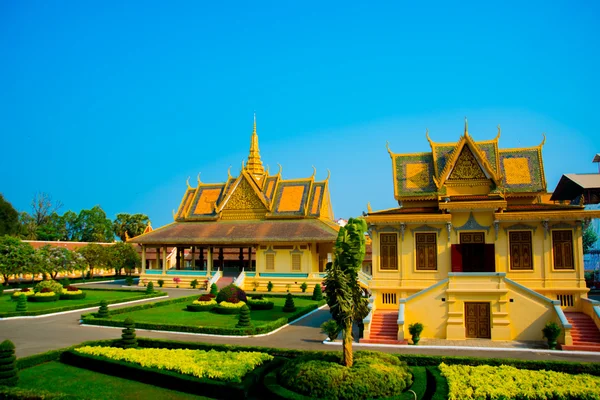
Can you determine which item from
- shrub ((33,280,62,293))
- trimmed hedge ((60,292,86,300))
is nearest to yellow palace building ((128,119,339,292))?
trimmed hedge ((60,292,86,300))

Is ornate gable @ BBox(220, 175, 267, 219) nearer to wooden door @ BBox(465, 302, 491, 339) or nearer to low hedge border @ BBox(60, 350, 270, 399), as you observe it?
wooden door @ BBox(465, 302, 491, 339)

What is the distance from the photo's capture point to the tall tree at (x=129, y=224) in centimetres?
6544

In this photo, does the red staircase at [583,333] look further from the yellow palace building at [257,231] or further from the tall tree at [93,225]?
the tall tree at [93,225]

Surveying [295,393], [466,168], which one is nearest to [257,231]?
[466,168]

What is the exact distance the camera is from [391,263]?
851 inches

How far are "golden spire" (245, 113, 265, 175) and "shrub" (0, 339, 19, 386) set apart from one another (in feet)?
134

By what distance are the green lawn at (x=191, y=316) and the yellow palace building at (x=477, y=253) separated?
6464mm

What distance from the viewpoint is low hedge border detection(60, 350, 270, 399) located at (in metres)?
11.9

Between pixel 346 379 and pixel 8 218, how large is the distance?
185 feet

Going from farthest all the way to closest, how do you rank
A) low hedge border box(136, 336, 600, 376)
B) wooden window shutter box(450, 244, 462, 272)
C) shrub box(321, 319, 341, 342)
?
wooden window shutter box(450, 244, 462, 272)
shrub box(321, 319, 341, 342)
low hedge border box(136, 336, 600, 376)

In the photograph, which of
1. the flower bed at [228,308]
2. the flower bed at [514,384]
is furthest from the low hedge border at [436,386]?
the flower bed at [228,308]

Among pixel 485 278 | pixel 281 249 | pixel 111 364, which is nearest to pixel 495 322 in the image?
pixel 485 278

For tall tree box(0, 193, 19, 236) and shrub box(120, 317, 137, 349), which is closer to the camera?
shrub box(120, 317, 137, 349)

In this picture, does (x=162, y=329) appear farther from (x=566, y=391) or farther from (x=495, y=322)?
(x=566, y=391)
